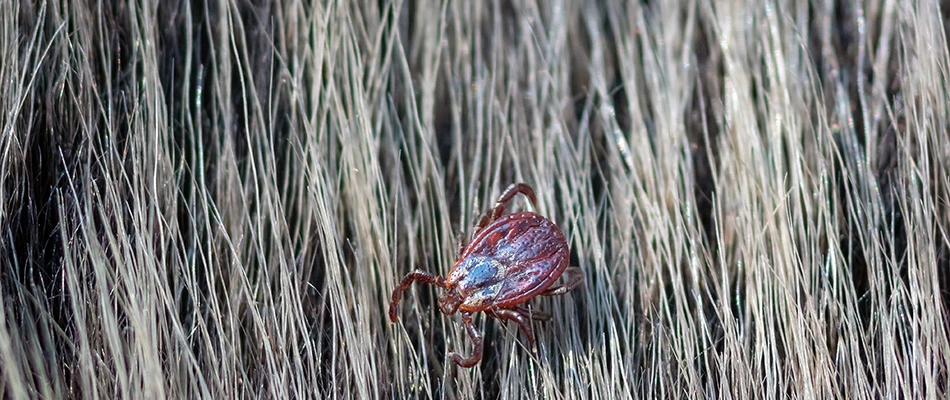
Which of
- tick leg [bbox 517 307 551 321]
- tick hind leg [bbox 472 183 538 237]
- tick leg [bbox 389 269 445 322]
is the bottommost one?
tick leg [bbox 517 307 551 321]

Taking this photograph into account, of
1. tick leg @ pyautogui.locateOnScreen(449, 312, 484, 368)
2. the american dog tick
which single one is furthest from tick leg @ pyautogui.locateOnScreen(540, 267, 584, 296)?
tick leg @ pyautogui.locateOnScreen(449, 312, 484, 368)

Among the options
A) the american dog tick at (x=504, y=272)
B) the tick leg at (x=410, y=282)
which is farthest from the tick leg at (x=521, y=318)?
the tick leg at (x=410, y=282)

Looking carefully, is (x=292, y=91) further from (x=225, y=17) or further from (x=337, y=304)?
(x=337, y=304)

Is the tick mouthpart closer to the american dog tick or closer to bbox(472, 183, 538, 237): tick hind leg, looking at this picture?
the american dog tick

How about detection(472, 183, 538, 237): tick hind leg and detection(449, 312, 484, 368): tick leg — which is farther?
detection(472, 183, 538, 237): tick hind leg

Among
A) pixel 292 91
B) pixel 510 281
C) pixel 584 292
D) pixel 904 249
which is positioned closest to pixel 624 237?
pixel 584 292

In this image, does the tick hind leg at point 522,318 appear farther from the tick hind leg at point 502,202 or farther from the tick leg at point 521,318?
the tick hind leg at point 502,202

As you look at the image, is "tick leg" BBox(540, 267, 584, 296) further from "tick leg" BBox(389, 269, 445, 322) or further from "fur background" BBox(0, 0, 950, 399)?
"tick leg" BBox(389, 269, 445, 322)

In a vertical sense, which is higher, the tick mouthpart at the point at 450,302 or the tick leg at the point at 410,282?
the tick leg at the point at 410,282

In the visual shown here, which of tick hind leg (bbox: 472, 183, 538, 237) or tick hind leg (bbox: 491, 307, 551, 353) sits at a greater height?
tick hind leg (bbox: 472, 183, 538, 237)
